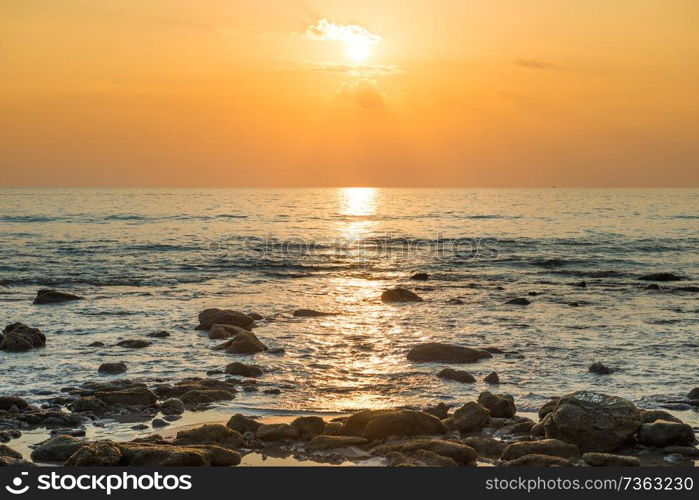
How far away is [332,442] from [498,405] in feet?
11.4

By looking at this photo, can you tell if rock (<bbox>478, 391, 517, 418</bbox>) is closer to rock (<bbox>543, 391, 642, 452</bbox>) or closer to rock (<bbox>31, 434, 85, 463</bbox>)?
rock (<bbox>543, 391, 642, 452</bbox>)

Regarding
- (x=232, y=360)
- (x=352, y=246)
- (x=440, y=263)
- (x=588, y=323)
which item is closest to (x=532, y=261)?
(x=440, y=263)

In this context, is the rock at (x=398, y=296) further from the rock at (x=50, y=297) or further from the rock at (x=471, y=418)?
the rock at (x=471, y=418)

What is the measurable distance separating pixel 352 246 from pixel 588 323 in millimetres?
34789

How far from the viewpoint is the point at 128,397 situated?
45.8ft

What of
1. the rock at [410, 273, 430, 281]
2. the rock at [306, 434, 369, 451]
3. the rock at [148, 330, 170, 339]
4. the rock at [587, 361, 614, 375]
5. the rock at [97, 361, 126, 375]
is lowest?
the rock at [410, 273, 430, 281]

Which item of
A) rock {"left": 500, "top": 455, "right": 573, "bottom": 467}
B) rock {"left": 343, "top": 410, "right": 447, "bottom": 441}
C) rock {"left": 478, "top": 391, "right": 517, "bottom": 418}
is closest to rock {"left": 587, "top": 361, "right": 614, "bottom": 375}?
rock {"left": 478, "top": 391, "right": 517, "bottom": 418}

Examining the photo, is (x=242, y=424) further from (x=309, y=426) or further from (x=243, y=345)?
(x=243, y=345)

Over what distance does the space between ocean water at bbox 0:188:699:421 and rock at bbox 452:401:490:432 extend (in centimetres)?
201

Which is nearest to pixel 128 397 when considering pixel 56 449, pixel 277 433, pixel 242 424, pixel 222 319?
pixel 242 424

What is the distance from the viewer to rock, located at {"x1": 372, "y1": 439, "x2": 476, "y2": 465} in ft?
35.0

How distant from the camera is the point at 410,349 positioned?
1956 centimetres

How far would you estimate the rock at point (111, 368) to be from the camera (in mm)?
16711

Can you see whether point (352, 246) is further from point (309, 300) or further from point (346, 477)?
point (346, 477)
